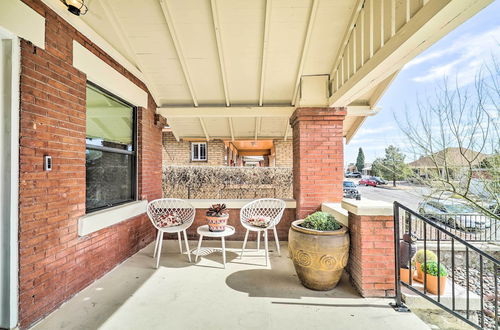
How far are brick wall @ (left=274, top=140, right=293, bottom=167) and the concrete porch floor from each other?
183 inches

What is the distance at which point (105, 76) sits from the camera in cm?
317

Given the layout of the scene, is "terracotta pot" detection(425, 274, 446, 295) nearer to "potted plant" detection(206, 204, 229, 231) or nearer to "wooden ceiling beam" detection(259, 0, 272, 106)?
"potted plant" detection(206, 204, 229, 231)

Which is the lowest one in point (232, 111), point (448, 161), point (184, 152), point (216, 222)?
point (216, 222)

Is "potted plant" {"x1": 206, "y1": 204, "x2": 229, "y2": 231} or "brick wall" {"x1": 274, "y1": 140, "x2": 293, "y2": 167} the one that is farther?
"brick wall" {"x1": 274, "y1": 140, "x2": 293, "y2": 167}

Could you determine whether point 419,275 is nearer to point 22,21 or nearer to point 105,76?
point 105,76

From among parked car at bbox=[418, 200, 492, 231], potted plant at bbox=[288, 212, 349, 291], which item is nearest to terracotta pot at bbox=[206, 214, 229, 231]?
potted plant at bbox=[288, 212, 349, 291]

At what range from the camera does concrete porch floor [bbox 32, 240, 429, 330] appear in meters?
2.24

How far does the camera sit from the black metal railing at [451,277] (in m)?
2.00

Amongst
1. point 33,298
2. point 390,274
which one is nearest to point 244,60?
point 390,274

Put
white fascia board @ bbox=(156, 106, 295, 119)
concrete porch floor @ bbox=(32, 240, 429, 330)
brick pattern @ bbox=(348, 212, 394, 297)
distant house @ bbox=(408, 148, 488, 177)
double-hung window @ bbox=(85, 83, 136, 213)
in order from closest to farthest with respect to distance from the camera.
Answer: concrete porch floor @ bbox=(32, 240, 429, 330) < brick pattern @ bbox=(348, 212, 394, 297) < double-hung window @ bbox=(85, 83, 136, 213) < white fascia board @ bbox=(156, 106, 295, 119) < distant house @ bbox=(408, 148, 488, 177)

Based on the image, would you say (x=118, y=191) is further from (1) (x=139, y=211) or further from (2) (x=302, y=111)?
(2) (x=302, y=111)

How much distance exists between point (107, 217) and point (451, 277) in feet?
19.5

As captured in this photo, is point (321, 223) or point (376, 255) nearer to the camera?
point (376, 255)

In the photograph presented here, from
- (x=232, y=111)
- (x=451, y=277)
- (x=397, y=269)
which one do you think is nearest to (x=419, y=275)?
(x=397, y=269)
